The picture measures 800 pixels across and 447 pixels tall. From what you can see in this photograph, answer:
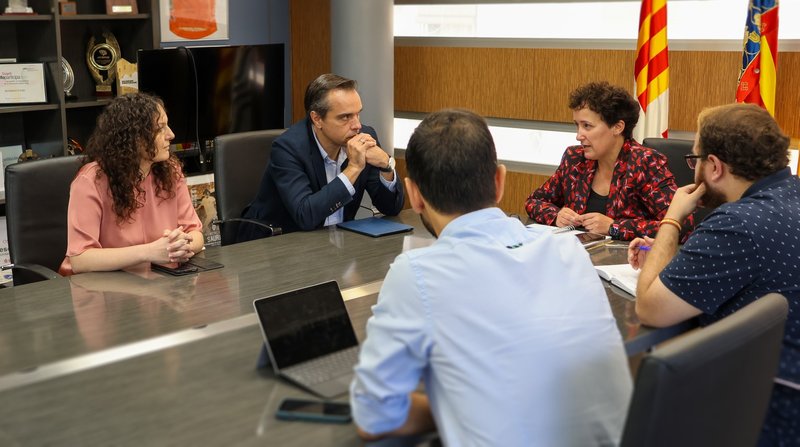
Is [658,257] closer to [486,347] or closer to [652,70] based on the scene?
[486,347]

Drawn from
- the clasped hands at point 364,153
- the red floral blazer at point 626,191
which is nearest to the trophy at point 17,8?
the clasped hands at point 364,153

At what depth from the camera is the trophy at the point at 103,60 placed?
5.00 metres

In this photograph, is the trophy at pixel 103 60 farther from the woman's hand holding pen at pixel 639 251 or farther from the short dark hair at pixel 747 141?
the short dark hair at pixel 747 141

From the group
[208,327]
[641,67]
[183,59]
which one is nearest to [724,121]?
[208,327]

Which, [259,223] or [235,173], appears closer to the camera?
[259,223]

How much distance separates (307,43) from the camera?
617 cm

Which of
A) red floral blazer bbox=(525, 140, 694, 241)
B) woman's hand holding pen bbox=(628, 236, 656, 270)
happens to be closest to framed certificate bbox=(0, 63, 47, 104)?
red floral blazer bbox=(525, 140, 694, 241)

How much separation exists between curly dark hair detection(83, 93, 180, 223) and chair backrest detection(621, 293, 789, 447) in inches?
75.7

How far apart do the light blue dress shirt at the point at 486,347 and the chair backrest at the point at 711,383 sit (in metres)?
0.15

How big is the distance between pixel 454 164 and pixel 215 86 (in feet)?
12.3

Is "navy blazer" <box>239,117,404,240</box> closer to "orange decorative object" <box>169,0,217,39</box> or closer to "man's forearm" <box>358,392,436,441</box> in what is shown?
"man's forearm" <box>358,392,436,441</box>

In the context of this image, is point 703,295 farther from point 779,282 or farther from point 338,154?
point 338,154

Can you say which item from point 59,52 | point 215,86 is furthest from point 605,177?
point 59,52

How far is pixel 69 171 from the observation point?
3.19 metres
